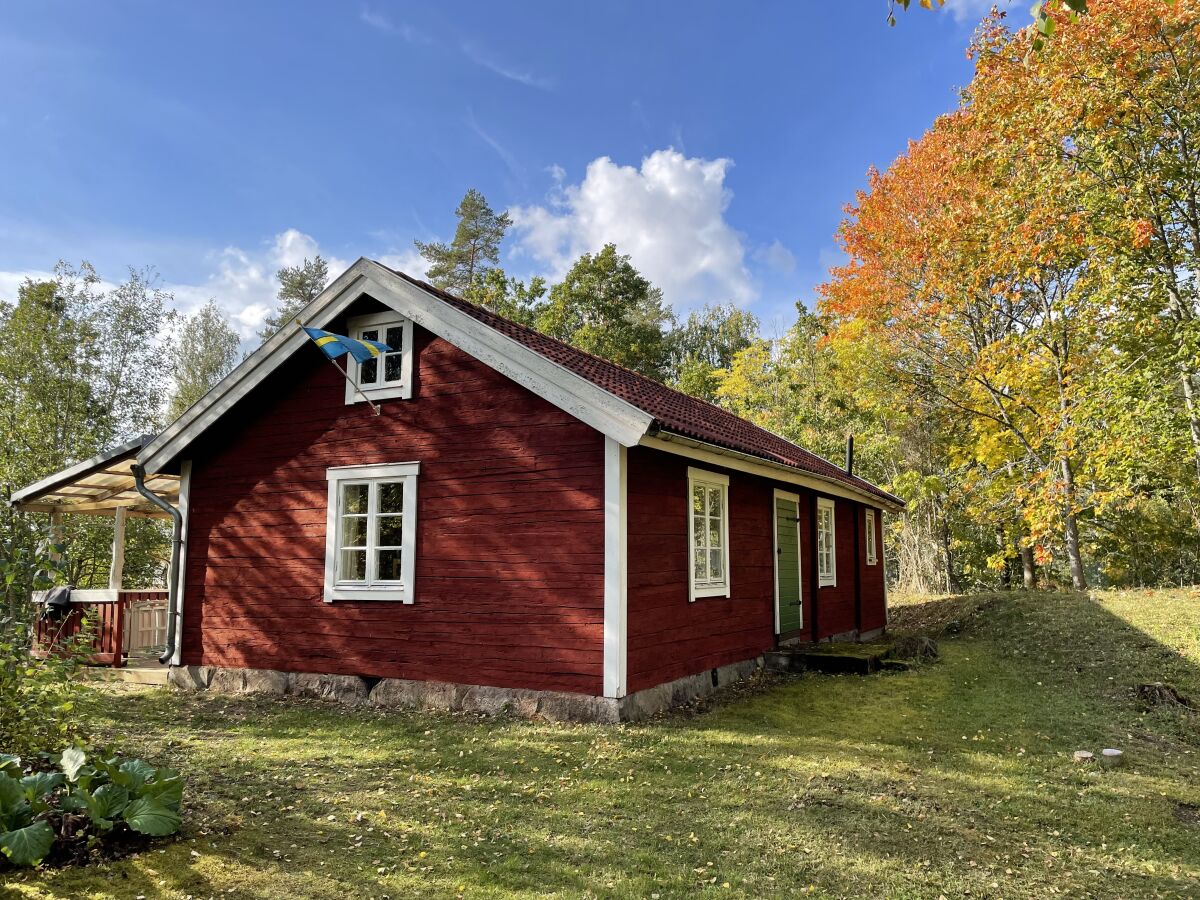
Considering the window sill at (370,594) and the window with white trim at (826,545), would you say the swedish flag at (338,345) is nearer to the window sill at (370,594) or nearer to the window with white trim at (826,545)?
the window sill at (370,594)

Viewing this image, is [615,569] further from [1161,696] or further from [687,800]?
[1161,696]

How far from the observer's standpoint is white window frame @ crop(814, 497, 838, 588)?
42.3 ft

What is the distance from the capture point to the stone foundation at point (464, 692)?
23.9 ft

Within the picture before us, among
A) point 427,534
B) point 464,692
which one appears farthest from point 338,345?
point 464,692

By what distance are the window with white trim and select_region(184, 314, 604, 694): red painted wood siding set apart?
Result: 672 cm

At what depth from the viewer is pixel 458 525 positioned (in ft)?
27.0

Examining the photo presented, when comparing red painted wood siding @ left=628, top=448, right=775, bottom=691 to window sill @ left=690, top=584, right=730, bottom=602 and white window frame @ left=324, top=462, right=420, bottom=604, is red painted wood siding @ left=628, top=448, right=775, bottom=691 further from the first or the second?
white window frame @ left=324, top=462, right=420, bottom=604

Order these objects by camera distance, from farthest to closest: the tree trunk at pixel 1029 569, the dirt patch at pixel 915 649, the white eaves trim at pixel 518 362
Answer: the tree trunk at pixel 1029 569, the dirt patch at pixel 915 649, the white eaves trim at pixel 518 362

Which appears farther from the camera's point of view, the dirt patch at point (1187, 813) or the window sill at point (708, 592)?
the window sill at point (708, 592)

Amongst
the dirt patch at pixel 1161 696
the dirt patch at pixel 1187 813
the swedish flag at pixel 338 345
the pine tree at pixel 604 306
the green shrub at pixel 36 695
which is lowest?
the dirt patch at pixel 1187 813

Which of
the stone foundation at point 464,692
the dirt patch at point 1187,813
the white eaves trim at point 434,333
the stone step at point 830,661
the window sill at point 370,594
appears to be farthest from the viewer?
the stone step at point 830,661

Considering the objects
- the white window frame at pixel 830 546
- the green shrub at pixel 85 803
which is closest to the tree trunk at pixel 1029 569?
the white window frame at pixel 830 546

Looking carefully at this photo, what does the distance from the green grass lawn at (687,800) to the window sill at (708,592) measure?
1.25 metres

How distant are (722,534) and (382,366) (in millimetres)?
4691
